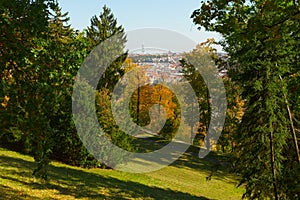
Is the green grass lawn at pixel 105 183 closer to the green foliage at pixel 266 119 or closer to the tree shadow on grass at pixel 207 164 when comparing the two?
the tree shadow on grass at pixel 207 164

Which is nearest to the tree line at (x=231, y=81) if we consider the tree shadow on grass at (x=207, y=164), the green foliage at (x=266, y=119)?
the green foliage at (x=266, y=119)

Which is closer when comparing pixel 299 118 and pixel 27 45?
pixel 27 45

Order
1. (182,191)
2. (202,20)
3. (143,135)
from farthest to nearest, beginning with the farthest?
(143,135), (182,191), (202,20)

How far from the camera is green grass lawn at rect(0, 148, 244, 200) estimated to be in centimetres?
1404

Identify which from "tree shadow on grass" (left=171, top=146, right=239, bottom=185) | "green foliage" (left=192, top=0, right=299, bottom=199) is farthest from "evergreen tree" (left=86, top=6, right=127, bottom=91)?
"green foliage" (left=192, top=0, right=299, bottom=199)

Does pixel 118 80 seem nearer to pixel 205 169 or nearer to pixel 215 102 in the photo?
pixel 215 102

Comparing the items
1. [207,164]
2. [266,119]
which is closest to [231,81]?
[266,119]

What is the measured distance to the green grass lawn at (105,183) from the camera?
46.1 ft

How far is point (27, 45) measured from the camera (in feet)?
24.6

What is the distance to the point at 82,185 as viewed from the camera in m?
17.5

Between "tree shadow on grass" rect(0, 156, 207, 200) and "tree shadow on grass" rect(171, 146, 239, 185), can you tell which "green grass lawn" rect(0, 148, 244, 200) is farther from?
"tree shadow on grass" rect(171, 146, 239, 185)

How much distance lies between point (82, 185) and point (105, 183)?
240cm

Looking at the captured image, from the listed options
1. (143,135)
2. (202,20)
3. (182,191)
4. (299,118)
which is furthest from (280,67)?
(143,135)

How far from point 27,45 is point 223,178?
28879mm
